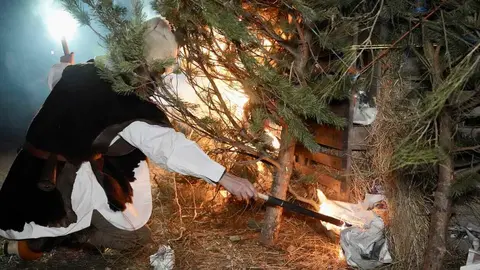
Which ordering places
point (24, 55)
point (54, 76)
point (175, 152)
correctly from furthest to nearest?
point (24, 55)
point (54, 76)
point (175, 152)

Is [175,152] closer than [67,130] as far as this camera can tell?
Yes

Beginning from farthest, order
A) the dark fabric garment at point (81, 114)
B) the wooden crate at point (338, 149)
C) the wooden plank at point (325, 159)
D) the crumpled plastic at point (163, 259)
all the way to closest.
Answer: the wooden plank at point (325, 159) → the wooden crate at point (338, 149) → the crumpled plastic at point (163, 259) → the dark fabric garment at point (81, 114)

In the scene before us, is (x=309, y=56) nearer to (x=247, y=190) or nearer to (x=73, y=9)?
(x=247, y=190)

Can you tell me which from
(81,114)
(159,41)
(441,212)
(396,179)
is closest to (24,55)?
(81,114)

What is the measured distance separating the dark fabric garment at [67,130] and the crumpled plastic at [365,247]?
53.8 inches

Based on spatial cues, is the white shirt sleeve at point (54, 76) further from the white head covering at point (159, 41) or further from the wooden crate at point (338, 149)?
the wooden crate at point (338, 149)

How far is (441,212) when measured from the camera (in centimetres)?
198

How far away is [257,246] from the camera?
275cm

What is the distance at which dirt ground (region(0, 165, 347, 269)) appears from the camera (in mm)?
2545

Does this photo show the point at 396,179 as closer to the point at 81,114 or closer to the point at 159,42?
the point at 159,42

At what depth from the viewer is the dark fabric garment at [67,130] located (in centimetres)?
228

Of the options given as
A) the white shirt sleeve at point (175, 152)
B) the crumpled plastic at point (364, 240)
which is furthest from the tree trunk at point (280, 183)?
the white shirt sleeve at point (175, 152)

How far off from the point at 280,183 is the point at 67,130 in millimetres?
1501

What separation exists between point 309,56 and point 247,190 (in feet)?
3.58
